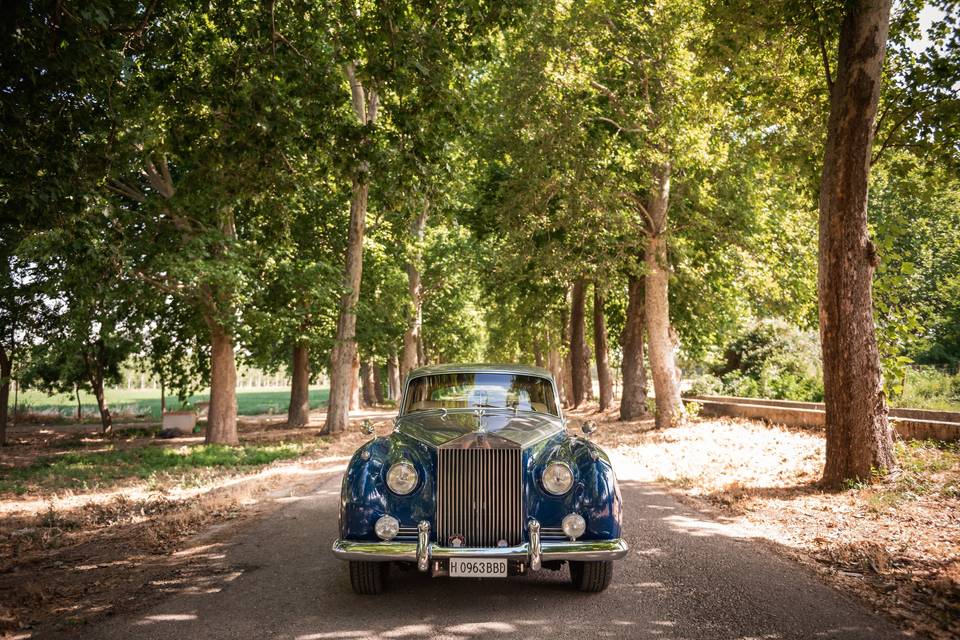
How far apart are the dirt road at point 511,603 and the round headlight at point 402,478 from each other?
0.82 meters

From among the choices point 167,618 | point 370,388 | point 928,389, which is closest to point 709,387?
point 928,389

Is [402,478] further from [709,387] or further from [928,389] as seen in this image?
[709,387]

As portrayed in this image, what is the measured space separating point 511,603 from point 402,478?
1.19 m

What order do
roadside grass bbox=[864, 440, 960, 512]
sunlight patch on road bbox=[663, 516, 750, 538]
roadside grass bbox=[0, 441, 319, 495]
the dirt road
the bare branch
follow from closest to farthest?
the dirt road → sunlight patch on road bbox=[663, 516, 750, 538] → roadside grass bbox=[864, 440, 960, 512] → roadside grass bbox=[0, 441, 319, 495] → the bare branch

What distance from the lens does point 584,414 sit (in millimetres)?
26188

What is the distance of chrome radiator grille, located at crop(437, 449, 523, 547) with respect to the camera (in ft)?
15.6

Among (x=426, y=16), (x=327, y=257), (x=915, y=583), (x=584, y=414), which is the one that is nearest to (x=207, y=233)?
(x=327, y=257)

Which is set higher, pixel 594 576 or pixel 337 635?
pixel 594 576

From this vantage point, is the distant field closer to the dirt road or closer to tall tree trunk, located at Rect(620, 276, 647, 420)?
tall tree trunk, located at Rect(620, 276, 647, 420)

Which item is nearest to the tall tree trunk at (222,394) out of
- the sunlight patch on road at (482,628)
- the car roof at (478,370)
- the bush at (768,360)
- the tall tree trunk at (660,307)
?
the tall tree trunk at (660,307)

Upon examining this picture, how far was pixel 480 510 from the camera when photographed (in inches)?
188

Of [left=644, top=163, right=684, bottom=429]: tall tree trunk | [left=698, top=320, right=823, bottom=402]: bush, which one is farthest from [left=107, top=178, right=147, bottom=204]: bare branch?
[left=698, top=320, right=823, bottom=402]: bush

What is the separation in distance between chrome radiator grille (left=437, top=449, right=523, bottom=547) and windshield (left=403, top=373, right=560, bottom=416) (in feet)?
4.68

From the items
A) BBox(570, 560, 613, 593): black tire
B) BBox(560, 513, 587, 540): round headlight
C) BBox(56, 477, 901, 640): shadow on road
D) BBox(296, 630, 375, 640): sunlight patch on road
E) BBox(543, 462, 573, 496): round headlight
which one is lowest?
BBox(56, 477, 901, 640): shadow on road
